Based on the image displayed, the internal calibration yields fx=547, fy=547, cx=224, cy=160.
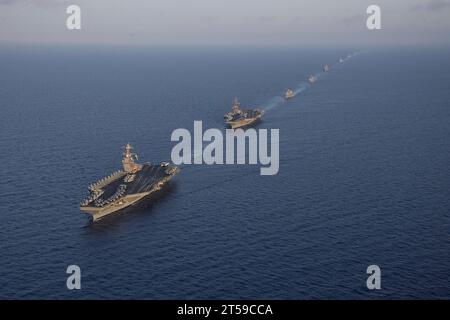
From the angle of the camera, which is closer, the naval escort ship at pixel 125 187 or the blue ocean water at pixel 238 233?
the blue ocean water at pixel 238 233

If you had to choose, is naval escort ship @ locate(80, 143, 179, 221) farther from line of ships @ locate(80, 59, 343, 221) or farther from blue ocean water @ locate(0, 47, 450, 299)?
blue ocean water @ locate(0, 47, 450, 299)

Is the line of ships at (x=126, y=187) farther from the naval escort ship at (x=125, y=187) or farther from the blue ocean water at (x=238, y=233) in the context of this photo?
the blue ocean water at (x=238, y=233)

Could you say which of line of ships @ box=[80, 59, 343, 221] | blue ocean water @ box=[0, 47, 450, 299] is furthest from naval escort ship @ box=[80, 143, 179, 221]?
blue ocean water @ box=[0, 47, 450, 299]

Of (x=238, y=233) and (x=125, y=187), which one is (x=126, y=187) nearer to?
(x=125, y=187)

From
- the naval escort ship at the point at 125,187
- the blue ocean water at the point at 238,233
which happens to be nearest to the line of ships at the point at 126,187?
the naval escort ship at the point at 125,187

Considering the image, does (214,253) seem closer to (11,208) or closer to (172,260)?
(172,260)

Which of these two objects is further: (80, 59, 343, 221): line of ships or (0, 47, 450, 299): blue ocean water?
(80, 59, 343, 221): line of ships
